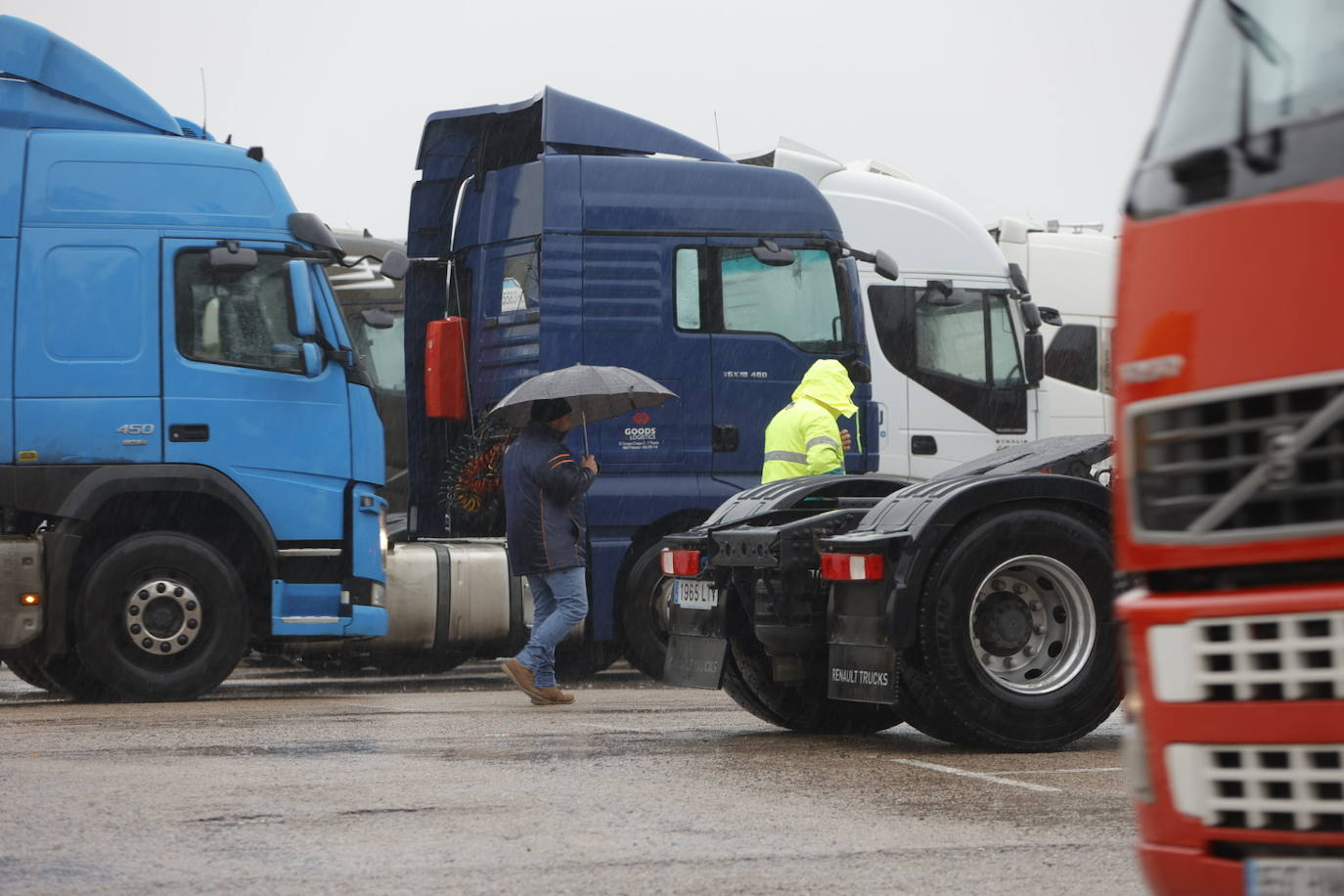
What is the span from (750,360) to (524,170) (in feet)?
6.21

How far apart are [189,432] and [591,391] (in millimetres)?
2376

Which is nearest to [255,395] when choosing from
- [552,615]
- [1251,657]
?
[552,615]

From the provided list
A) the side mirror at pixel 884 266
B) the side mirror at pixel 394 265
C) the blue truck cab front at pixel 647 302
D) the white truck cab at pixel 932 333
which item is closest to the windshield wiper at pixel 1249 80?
the side mirror at pixel 394 265

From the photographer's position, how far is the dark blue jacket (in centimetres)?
1118

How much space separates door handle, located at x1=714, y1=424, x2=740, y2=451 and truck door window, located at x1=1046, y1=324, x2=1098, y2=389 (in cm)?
469

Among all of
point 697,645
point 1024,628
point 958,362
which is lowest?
point 697,645

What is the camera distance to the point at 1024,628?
27.0 ft

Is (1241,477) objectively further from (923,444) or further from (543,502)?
(923,444)

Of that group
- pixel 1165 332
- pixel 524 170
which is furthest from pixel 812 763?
pixel 524 170

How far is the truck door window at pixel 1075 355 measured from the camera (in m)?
17.0

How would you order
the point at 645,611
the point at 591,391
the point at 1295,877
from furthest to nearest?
the point at 645,611 → the point at 591,391 → the point at 1295,877

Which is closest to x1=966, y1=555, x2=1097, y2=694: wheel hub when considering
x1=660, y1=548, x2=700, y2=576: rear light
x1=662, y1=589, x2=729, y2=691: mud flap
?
x1=662, y1=589, x2=729, y2=691: mud flap

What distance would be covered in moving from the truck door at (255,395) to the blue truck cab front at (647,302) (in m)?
1.48

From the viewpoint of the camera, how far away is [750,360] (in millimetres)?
12844
